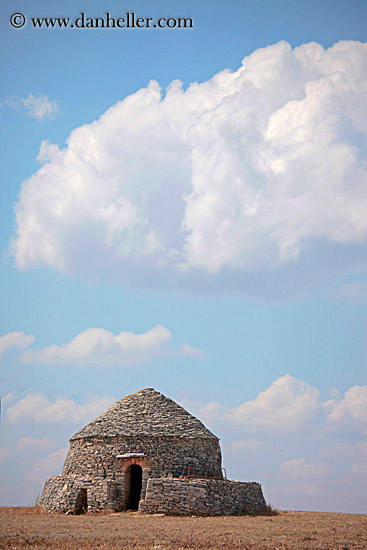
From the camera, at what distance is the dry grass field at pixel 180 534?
49.7ft

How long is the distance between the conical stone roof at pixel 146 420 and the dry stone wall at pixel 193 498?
3412mm

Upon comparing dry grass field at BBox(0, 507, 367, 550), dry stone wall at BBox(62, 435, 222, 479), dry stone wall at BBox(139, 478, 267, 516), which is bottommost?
dry grass field at BBox(0, 507, 367, 550)

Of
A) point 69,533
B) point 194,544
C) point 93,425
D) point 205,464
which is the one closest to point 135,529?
point 69,533

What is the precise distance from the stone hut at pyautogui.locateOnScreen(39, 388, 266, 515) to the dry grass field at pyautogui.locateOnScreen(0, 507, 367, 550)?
2412 mm

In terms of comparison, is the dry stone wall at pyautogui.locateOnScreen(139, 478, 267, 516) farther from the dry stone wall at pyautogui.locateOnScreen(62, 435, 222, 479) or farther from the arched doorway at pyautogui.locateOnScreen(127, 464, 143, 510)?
the arched doorway at pyautogui.locateOnScreen(127, 464, 143, 510)

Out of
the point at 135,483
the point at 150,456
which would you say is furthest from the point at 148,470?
the point at 135,483

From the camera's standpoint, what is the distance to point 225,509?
25984 mm

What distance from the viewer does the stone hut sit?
1007 inches

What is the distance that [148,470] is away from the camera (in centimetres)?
2734

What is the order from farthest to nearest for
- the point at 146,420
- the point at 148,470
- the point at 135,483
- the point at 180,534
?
1. the point at 146,420
2. the point at 135,483
3. the point at 148,470
4. the point at 180,534

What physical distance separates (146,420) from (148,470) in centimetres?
344

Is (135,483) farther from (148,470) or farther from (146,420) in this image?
(146,420)

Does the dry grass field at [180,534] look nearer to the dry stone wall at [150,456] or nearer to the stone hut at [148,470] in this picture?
the stone hut at [148,470]

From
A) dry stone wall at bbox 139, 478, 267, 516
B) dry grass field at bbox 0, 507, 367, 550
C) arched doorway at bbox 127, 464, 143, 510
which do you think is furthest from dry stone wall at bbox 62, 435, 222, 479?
dry grass field at bbox 0, 507, 367, 550
